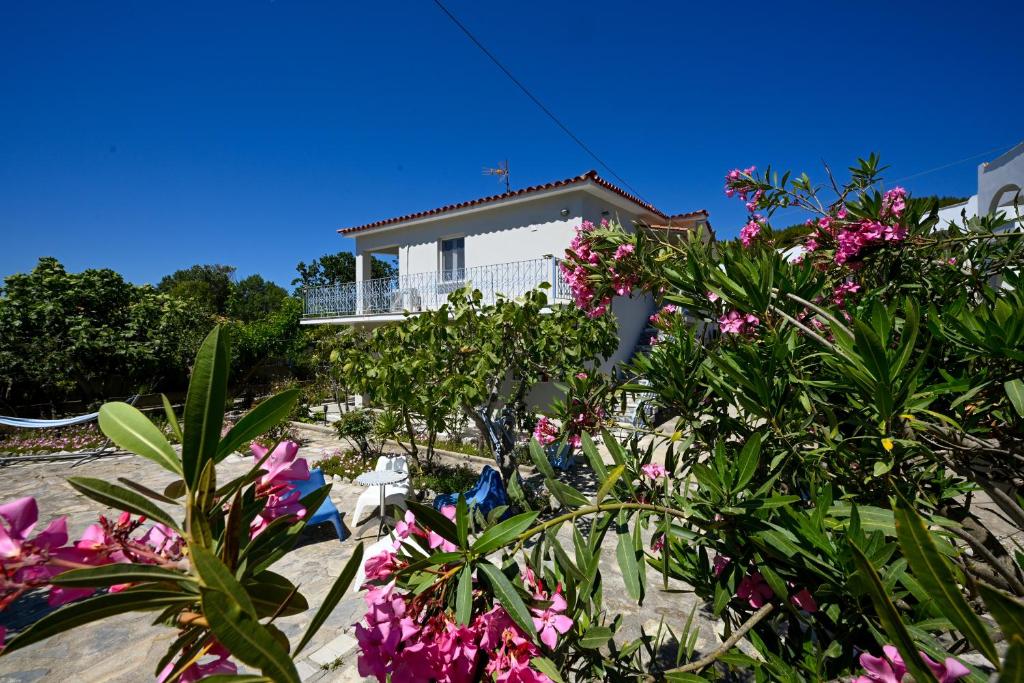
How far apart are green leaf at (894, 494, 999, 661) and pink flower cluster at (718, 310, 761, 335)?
4.38ft

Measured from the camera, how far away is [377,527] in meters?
4.91

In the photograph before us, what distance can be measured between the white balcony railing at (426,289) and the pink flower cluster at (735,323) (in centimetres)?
596

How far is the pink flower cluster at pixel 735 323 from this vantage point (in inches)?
66.5

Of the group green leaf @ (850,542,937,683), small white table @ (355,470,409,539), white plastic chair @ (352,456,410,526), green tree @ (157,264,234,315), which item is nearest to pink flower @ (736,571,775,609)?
green leaf @ (850,542,937,683)

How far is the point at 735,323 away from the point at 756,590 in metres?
0.97

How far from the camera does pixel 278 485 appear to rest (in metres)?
0.72

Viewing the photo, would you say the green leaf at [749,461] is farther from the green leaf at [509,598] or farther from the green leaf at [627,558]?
the green leaf at [509,598]

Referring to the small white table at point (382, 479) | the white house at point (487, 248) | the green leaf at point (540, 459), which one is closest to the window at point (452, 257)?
the white house at point (487, 248)

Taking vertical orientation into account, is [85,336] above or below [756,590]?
above

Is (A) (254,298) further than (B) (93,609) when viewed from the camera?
Yes

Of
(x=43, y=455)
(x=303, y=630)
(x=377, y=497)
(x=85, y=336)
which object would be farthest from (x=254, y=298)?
(x=303, y=630)

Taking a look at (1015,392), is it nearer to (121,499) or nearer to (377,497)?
(121,499)

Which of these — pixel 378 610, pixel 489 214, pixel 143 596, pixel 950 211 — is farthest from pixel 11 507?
pixel 950 211

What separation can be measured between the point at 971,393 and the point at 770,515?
19.4 inches
